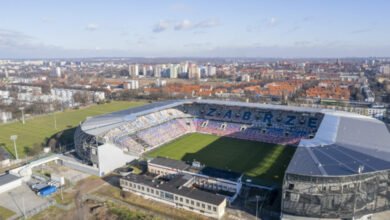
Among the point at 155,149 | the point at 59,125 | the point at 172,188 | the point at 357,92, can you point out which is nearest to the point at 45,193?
the point at 172,188

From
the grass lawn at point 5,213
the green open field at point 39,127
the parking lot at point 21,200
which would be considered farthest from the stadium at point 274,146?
the green open field at point 39,127

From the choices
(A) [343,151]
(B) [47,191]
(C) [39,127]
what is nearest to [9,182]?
(B) [47,191]

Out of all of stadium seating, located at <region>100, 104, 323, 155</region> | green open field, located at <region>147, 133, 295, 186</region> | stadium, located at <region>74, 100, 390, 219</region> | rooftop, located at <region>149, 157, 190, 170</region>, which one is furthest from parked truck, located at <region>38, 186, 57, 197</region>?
green open field, located at <region>147, 133, 295, 186</region>

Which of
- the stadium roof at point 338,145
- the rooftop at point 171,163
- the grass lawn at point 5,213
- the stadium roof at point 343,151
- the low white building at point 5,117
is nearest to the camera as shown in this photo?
the stadium roof at point 343,151

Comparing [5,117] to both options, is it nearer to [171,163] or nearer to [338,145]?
[171,163]

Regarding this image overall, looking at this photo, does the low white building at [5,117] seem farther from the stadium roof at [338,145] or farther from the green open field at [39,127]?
the stadium roof at [338,145]

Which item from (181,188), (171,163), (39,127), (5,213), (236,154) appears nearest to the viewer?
(5,213)
